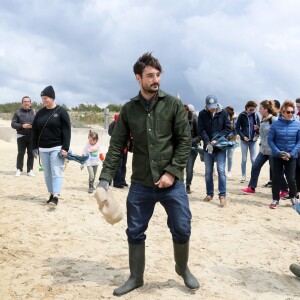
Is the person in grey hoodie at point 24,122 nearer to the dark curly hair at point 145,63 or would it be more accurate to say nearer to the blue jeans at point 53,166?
the blue jeans at point 53,166

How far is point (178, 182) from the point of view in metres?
3.67

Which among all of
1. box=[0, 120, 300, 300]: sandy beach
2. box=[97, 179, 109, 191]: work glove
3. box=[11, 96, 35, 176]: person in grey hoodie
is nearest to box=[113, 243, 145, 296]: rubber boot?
box=[0, 120, 300, 300]: sandy beach

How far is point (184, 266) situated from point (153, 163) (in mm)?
1057

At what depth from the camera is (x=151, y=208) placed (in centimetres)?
373

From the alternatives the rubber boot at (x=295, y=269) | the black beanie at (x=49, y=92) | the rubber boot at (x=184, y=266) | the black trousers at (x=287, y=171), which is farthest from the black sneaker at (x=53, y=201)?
the rubber boot at (x=295, y=269)

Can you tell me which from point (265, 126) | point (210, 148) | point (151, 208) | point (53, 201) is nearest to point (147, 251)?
point (151, 208)

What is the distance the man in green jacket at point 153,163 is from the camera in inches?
140

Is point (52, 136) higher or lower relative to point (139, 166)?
higher

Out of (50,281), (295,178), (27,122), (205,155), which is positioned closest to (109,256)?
(50,281)

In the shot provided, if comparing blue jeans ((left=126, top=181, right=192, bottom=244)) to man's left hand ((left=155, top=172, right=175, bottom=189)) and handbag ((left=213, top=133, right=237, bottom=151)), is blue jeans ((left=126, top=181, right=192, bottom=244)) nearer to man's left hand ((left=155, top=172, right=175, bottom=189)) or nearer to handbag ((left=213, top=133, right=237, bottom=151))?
man's left hand ((left=155, top=172, right=175, bottom=189))

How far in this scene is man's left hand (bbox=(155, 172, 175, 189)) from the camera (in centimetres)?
348

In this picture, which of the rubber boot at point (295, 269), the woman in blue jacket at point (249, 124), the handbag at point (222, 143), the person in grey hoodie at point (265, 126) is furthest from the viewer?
the woman in blue jacket at point (249, 124)

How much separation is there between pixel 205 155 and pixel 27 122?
528 centimetres

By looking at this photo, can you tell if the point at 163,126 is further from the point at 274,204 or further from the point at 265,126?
the point at 265,126
